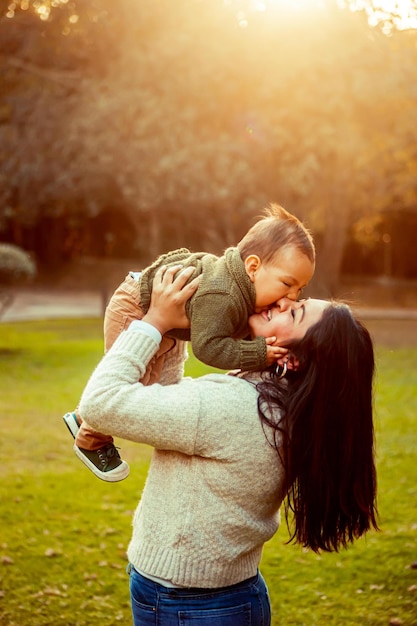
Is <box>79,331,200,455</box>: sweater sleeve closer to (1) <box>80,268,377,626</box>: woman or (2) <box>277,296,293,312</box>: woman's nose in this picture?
(1) <box>80,268,377,626</box>: woman

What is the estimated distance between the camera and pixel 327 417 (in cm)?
211

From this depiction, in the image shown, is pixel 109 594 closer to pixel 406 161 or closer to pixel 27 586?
pixel 27 586

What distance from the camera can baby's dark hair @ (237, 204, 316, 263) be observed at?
2.61m

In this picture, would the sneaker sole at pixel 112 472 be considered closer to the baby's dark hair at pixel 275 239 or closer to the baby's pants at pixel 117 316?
the baby's pants at pixel 117 316

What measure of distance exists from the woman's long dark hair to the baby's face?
1.27 feet

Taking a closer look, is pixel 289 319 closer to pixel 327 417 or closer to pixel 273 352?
pixel 273 352

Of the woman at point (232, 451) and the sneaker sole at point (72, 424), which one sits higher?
the woman at point (232, 451)

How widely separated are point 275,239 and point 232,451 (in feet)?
2.75

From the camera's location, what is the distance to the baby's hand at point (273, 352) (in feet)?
7.19

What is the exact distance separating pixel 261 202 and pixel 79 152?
5356 millimetres

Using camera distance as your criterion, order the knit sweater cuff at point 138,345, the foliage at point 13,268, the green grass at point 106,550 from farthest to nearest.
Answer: the foliage at point 13,268
the green grass at point 106,550
the knit sweater cuff at point 138,345

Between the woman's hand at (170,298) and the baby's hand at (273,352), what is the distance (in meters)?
0.28

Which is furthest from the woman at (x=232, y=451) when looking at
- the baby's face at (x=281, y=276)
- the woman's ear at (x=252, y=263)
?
the woman's ear at (x=252, y=263)

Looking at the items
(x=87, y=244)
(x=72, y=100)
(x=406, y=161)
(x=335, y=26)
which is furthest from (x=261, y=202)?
(x=87, y=244)
